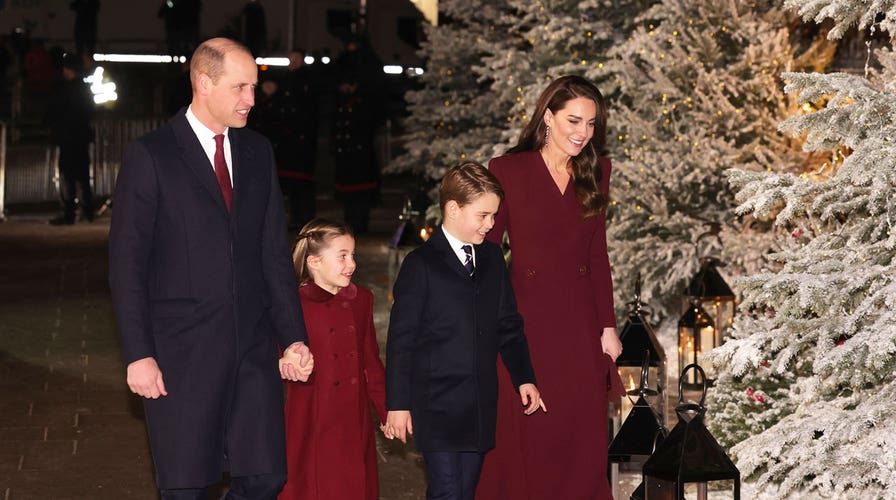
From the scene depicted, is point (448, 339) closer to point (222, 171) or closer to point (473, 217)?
point (473, 217)

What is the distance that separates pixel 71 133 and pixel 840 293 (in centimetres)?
1647

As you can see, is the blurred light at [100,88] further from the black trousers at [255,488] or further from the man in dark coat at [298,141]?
the black trousers at [255,488]

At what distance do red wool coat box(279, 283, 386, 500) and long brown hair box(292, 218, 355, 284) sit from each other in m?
0.15

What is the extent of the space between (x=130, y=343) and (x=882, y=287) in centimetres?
314

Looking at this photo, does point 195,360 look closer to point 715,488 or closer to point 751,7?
point 715,488

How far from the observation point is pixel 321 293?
6520 millimetres

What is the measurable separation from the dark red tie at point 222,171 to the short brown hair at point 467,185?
0.94 meters

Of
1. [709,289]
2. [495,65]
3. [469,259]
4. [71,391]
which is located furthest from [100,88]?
[469,259]

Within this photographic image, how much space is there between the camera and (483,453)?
21.0ft

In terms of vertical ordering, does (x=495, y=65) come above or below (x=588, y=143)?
above

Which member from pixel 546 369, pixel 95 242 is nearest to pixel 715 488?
pixel 546 369

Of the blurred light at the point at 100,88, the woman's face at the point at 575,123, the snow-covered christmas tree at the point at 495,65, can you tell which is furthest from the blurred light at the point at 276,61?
the woman's face at the point at 575,123

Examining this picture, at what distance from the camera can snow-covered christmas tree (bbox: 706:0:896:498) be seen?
6602 mm

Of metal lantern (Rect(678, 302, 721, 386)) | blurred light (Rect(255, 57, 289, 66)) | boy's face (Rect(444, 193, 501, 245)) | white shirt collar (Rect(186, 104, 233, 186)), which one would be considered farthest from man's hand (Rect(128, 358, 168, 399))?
blurred light (Rect(255, 57, 289, 66))
